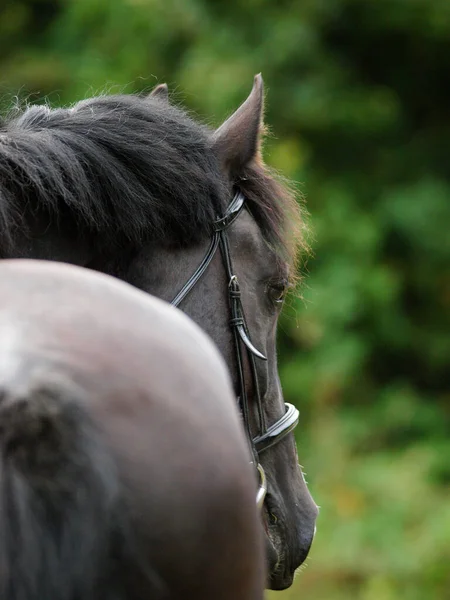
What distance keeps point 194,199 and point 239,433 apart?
1098mm

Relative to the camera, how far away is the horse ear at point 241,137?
2455 mm

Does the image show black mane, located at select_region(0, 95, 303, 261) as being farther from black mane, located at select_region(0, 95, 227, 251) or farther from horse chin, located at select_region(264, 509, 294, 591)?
horse chin, located at select_region(264, 509, 294, 591)

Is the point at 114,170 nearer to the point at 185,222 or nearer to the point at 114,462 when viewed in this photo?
the point at 185,222

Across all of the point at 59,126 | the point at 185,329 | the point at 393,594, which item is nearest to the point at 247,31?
the point at 393,594

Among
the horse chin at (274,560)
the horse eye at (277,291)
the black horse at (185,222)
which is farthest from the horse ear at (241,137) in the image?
the horse chin at (274,560)

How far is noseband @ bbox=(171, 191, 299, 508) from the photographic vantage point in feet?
7.47

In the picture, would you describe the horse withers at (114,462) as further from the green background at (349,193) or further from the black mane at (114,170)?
the green background at (349,193)

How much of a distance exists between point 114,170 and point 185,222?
222 mm

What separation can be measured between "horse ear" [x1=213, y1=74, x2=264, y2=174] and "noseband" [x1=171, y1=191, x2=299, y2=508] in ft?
0.31

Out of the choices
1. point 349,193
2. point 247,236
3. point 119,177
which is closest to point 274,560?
point 247,236

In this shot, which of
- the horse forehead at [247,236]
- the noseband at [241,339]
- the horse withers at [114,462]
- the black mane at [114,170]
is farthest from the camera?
the horse forehead at [247,236]

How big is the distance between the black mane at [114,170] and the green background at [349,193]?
386 centimetres

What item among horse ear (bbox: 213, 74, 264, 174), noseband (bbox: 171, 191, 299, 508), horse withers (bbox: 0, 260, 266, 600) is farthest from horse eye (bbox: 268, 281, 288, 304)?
horse withers (bbox: 0, 260, 266, 600)

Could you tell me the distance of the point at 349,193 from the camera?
782cm
